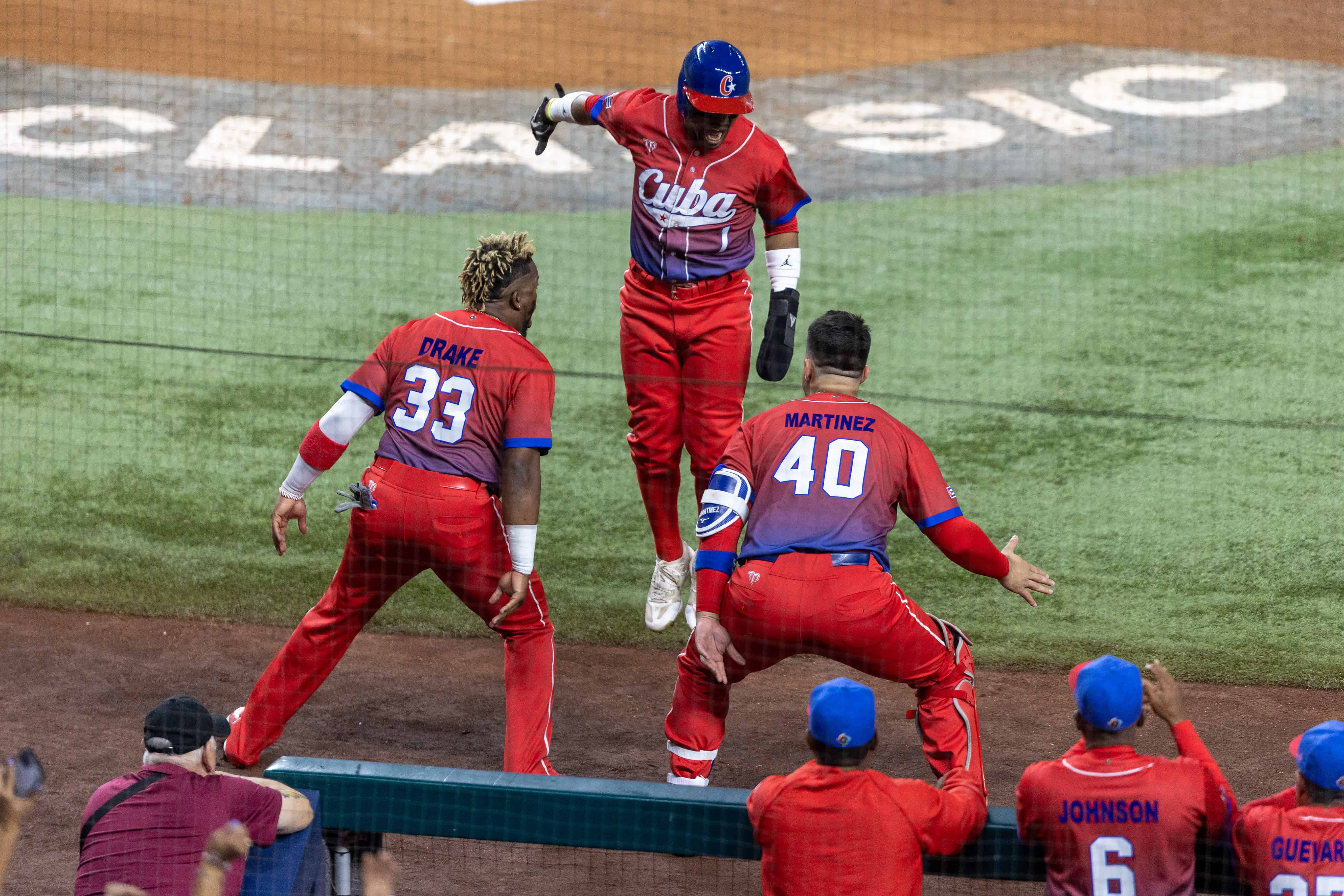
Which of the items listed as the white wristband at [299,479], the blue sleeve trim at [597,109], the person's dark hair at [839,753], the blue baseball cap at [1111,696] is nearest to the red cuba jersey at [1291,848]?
the blue baseball cap at [1111,696]

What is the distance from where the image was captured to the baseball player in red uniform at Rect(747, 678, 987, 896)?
3131 mm

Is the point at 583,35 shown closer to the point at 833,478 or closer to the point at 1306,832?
the point at 833,478

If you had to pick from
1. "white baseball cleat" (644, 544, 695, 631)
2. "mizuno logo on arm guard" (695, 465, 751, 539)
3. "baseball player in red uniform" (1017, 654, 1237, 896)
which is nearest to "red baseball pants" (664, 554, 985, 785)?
"mizuno logo on arm guard" (695, 465, 751, 539)

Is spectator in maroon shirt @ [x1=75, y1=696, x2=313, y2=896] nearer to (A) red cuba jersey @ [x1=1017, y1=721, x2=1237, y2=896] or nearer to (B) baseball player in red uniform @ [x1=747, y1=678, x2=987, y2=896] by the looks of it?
(B) baseball player in red uniform @ [x1=747, y1=678, x2=987, y2=896]

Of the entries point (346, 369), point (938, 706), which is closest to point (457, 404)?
point (938, 706)

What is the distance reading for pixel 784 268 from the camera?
18.4 ft

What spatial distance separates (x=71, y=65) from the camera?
13961mm

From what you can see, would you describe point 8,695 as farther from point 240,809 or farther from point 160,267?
point 160,267

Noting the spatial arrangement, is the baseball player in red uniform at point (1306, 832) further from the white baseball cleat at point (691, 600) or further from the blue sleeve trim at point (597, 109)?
the blue sleeve trim at point (597, 109)

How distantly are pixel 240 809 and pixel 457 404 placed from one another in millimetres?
1512

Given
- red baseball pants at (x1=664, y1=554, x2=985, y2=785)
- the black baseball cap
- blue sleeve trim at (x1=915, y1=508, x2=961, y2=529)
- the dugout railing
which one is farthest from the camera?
blue sleeve trim at (x1=915, y1=508, x2=961, y2=529)

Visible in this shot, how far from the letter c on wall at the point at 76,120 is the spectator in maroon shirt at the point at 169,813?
10189 mm

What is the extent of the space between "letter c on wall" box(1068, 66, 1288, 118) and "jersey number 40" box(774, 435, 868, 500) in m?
9.44

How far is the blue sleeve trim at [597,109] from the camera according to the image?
5.61m
